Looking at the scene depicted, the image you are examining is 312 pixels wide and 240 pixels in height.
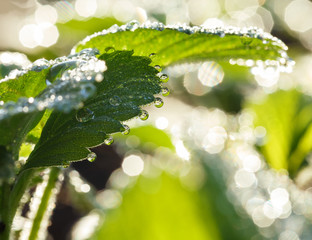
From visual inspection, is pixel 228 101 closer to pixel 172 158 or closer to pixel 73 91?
pixel 172 158

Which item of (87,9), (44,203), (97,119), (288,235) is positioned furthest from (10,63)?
(87,9)

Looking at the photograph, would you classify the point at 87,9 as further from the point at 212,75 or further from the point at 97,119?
the point at 97,119

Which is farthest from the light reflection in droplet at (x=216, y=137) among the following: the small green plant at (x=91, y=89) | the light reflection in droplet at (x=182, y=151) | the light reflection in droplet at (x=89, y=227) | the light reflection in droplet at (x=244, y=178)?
the small green plant at (x=91, y=89)

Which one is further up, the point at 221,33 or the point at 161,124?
the point at 161,124

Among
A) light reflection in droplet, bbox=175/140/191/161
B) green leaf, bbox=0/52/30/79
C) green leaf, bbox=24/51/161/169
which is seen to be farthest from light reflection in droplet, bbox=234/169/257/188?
green leaf, bbox=0/52/30/79

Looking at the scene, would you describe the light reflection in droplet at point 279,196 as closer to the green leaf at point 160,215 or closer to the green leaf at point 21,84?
the green leaf at point 160,215

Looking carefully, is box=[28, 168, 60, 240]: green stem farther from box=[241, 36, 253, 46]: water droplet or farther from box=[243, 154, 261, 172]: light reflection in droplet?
box=[243, 154, 261, 172]: light reflection in droplet
